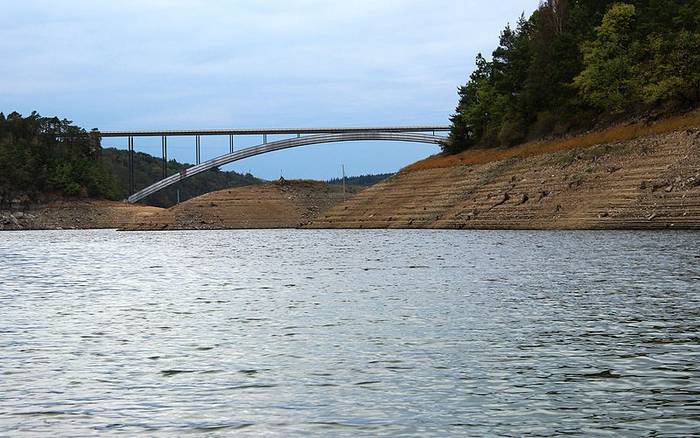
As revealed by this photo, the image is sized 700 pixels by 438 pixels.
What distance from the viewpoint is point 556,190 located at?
92.1 meters

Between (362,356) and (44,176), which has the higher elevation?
(44,176)

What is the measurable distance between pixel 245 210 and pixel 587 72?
7264 centimetres

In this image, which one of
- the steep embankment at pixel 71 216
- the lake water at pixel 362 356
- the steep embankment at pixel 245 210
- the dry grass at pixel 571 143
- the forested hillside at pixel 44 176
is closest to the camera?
the lake water at pixel 362 356

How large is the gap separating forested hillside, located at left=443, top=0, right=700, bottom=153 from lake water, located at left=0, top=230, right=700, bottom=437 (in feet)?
229

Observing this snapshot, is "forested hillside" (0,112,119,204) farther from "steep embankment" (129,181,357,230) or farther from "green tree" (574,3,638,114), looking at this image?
"green tree" (574,3,638,114)

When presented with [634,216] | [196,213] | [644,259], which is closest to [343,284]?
[644,259]

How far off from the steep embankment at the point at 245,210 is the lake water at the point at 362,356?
122818 millimetres

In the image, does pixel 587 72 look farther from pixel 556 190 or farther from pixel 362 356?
pixel 362 356

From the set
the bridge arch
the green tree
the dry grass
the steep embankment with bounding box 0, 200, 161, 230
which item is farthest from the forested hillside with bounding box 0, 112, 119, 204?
the green tree

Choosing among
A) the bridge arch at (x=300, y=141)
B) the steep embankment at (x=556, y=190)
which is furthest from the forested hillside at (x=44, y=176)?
the steep embankment at (x=556, y=190)

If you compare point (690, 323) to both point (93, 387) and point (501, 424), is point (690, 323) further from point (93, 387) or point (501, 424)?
point (93, 387)

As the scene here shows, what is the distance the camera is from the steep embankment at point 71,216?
588 feet

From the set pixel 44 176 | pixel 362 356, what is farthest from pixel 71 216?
pixel 362 356

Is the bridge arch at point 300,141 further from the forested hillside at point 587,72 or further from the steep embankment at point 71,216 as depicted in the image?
the forested hillside at point 587,72
